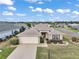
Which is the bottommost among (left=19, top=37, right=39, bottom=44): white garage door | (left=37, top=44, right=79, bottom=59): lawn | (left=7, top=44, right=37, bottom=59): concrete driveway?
(left=37, top=44, right=79, bottom=59): lawn

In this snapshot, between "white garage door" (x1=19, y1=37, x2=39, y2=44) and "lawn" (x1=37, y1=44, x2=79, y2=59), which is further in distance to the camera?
"white garage door" (x1=19, y1=37, x2=39, y2=44)

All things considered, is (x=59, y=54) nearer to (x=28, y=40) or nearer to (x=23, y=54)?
(x=23, y=54)

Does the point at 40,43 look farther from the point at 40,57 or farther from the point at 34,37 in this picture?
the point at 40,57

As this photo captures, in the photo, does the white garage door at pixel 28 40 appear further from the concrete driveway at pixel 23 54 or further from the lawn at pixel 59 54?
the concrete driveway at pixel 23 54

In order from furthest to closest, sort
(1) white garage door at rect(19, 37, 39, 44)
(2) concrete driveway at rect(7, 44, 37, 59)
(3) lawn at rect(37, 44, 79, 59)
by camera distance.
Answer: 1. (1) white garage door at rect(19, 37, 39, 44)
2. (3) lawn at rect(37, 44, 79, 59)
3. (2) concrete driveway at rect(7, 44, 37, 59)

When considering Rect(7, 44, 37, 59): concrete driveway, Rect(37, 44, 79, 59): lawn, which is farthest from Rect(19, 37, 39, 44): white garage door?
Rect(7, 44, 37, 59): concrete driveway

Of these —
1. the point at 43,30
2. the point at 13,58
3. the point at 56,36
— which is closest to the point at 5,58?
the point at 13,58

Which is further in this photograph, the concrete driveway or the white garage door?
the white garage door

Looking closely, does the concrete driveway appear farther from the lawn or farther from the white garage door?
the white garage door

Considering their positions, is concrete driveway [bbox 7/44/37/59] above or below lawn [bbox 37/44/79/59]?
above

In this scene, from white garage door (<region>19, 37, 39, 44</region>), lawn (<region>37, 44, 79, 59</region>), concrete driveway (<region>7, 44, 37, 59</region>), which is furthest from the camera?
white garage door (<region>19, 37, 39, 44</region>)

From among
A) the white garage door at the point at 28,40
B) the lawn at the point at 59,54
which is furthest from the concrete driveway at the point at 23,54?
the white garage door at the point at 28,40
